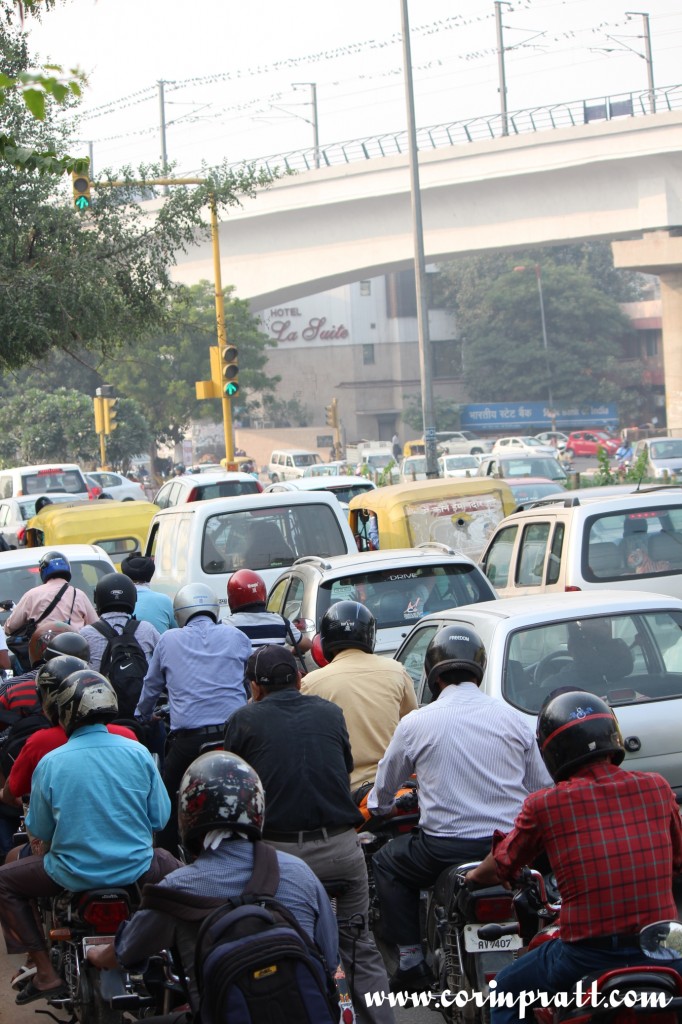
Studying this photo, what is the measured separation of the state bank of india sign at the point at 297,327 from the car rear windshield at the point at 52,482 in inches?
2029

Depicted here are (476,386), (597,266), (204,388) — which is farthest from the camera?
(597,266)

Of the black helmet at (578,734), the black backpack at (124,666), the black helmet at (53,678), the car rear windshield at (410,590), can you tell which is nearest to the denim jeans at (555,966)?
the black helmet at (578,734)

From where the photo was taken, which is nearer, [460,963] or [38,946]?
[460,963]

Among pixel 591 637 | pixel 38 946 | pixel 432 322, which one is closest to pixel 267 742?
pixel 38 946

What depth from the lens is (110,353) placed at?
59.6ft

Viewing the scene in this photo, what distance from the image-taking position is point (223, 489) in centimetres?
1952

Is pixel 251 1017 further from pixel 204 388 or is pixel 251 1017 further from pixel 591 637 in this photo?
pixel 204 388

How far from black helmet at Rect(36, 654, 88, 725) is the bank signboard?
66263mm

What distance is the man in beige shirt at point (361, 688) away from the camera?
568cm

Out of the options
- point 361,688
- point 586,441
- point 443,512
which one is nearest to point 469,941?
point 361,688

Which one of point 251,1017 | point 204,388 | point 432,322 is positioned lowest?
point 251,1017

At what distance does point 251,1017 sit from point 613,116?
41174 millimetres

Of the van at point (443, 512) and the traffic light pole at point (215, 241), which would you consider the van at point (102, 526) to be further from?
the traffic light pole at point (215, 241)

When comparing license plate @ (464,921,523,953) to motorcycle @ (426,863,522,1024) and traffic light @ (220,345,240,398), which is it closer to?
motorcycle @ (426,863,522,1024)
